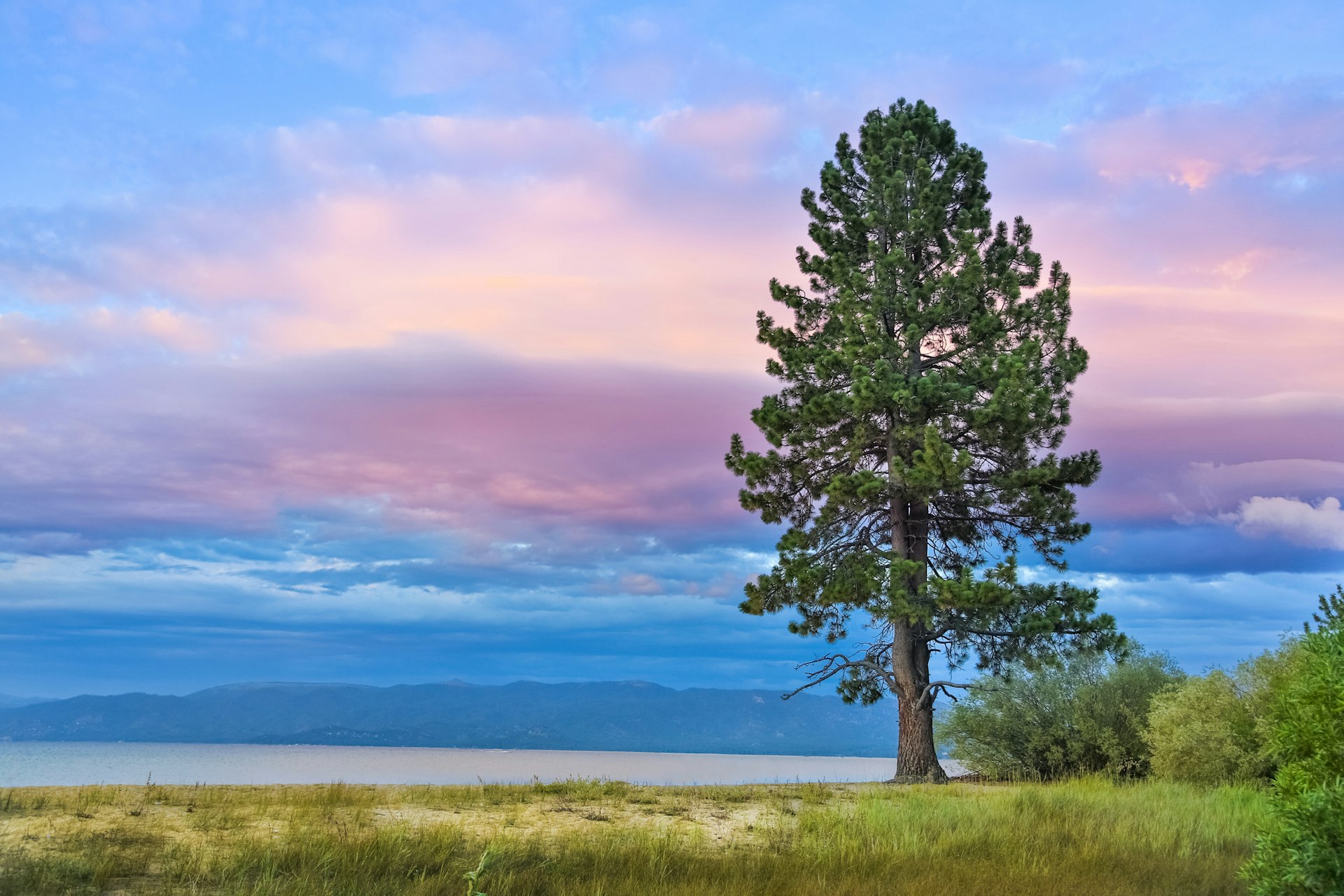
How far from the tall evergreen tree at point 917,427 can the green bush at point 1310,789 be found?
518 inches

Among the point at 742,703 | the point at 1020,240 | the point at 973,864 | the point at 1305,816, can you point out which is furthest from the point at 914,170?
the point at 742,703

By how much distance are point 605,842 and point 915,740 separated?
13.9 metres

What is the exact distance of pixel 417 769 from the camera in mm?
26594

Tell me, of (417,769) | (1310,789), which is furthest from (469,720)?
(1310,789)

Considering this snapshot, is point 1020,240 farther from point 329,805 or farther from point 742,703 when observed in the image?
point 742,703

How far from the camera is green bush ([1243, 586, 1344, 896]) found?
682 cm

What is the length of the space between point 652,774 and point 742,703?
6292 inches

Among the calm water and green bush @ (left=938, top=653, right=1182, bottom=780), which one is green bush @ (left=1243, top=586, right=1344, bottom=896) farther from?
green bush @ (left=938, top=653, right=1182, bottom=780)

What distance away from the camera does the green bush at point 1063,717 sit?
77.6ft

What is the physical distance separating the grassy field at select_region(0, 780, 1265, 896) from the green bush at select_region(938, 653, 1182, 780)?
6.99 m

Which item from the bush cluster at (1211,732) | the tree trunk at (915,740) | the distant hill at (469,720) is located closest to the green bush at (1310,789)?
the bush cluster at (1211,732)

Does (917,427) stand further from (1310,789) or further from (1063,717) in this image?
(1310,789)

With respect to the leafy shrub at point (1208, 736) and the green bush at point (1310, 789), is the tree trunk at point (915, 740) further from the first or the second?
the green bush at point (1310, 789)

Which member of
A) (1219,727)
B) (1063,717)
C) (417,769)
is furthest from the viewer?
(417,769)
